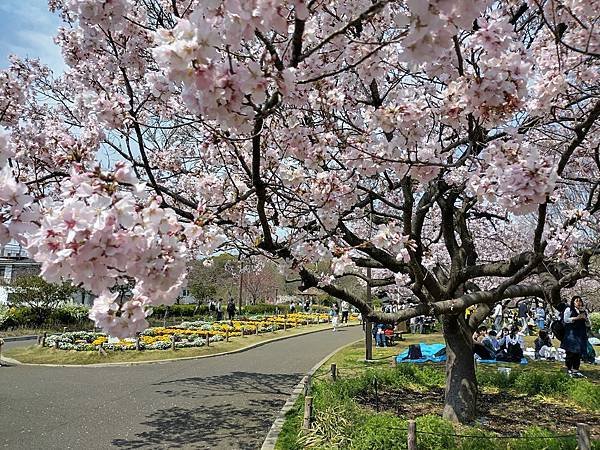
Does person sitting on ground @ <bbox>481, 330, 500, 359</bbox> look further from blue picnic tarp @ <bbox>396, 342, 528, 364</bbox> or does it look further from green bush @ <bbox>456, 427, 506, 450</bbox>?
green bush @ <bbox>456, 427, 506, 450</bbox>

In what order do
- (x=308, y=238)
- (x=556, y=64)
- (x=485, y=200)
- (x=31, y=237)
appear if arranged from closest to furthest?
1. (x=31, y=237)
2. (x=556, y=64)
3. (x=485, y=200)
4. (x=308, y=238)

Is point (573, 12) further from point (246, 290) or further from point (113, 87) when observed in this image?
point (246, 290)

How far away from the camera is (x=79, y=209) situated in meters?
1.75

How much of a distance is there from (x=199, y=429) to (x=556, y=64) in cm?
601

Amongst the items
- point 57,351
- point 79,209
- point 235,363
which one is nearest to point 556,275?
point 79,209

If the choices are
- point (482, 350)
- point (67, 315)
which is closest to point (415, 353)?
point (482, 350)

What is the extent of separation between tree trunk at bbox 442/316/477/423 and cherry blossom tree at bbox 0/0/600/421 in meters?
0.03

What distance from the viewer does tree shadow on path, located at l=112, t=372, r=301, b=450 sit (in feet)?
19.4

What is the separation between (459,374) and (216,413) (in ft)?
12.2

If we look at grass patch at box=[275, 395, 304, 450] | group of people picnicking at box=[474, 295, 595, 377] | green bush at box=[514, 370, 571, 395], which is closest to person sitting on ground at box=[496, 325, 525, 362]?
group of people picnicking at box=[474, 295, 595, 377]

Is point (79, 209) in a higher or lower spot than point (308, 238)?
lower

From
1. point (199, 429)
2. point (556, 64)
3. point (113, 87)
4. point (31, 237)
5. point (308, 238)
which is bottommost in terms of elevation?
point (199, 429)

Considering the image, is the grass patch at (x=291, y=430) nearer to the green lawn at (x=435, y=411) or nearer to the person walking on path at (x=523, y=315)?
the green lawn at (x=435, y=411)

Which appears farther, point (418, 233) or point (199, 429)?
point (199, 429)
